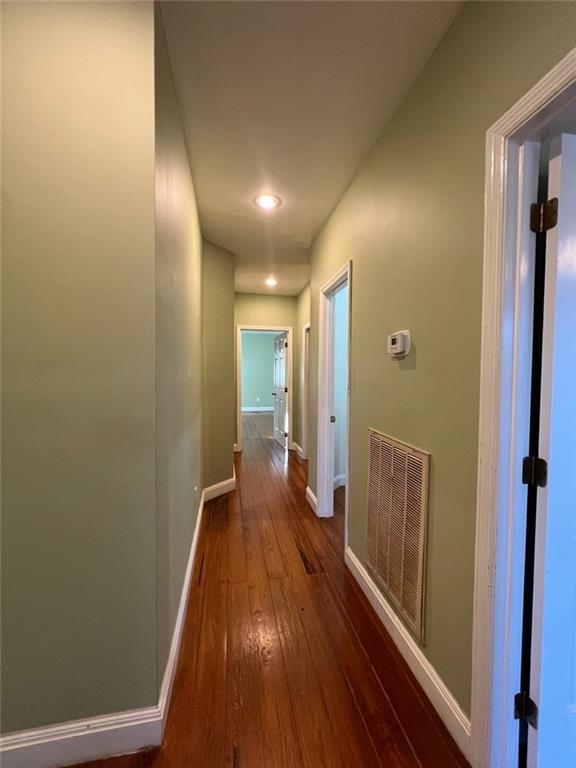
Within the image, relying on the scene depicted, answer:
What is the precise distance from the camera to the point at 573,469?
96cm

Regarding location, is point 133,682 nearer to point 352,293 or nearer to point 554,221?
point 554,221

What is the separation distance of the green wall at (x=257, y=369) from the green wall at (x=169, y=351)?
24.5 ft

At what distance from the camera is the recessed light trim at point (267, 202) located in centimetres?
239

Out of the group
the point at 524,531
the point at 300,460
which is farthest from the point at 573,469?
the point at 300,460

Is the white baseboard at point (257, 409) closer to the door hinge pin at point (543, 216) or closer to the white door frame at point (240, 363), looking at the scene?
the white door frame at point (240, 363)

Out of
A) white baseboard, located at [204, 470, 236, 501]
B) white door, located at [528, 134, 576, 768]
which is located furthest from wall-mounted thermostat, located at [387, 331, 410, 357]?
white baseboard, located at [204, 470, 236, 501]

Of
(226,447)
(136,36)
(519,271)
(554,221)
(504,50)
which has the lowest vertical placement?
(226,447)

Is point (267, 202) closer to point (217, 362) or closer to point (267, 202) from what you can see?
point (267, 202)

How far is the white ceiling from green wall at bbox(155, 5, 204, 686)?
135 mm

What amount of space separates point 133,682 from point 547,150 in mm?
2221

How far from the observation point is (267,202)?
248cm

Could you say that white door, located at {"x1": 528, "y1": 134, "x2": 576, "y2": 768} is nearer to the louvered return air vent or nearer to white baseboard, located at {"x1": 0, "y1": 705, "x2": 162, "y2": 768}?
the louvered return air vent

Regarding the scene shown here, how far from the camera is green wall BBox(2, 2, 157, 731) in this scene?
39.3 inches

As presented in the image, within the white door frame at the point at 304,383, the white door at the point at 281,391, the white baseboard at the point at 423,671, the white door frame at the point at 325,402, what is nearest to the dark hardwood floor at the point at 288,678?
the white baseboard at the point at 423,671
